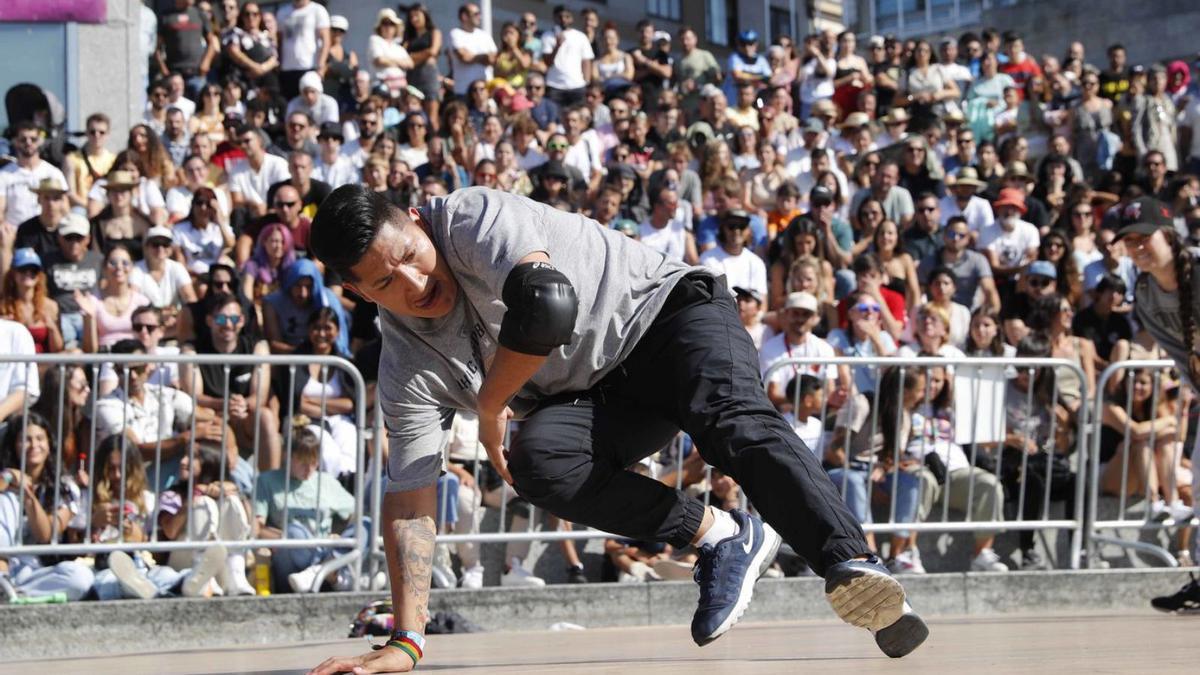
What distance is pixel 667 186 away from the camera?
500 inches

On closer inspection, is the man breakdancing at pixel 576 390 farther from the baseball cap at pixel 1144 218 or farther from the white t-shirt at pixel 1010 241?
the white t-shirt at pixel 1010 241

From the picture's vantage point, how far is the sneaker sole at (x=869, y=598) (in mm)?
3955

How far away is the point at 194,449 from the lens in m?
8.08

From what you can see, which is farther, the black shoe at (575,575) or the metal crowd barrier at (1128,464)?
the metal crowd barrier at (1128,464)

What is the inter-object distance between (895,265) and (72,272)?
5.76 m

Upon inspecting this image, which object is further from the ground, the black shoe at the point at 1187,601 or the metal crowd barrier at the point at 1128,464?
the metal crowd barrier at the point at 1128,464

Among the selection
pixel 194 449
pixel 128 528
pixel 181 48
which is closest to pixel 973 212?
pixel 181 48

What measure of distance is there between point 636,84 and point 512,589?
373 inches

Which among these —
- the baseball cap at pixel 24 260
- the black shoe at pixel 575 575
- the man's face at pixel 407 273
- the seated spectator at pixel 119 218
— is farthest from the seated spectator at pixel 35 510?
the man's face at pixel 407 273

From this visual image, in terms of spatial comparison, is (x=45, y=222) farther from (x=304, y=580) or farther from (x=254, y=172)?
(x=304, y=580)

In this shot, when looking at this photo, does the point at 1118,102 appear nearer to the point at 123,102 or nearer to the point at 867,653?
the point at 123,102

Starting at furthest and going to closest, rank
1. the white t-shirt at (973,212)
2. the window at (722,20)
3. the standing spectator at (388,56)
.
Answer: the window at (722,20) → the standing spectator at (388,56) → the white t-shirt at (973,212)

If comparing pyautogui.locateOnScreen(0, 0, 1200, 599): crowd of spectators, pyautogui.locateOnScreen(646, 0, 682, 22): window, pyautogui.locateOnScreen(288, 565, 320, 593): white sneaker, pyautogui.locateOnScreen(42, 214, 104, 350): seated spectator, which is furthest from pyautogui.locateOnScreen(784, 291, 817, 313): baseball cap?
pyautogui.locateOnScreen(646, 0, 682, 22): window

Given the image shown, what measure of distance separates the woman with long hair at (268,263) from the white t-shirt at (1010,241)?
18.0 ft
